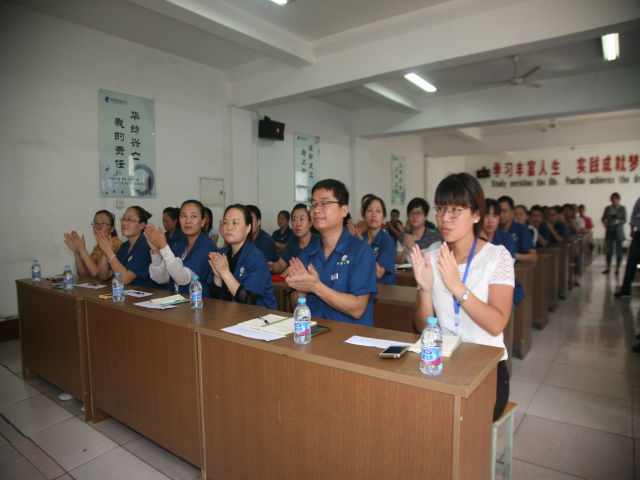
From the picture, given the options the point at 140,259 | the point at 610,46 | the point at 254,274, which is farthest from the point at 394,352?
the point at 610,46

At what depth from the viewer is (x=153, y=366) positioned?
6.75ft

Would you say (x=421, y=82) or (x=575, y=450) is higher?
(x=421, y=82)

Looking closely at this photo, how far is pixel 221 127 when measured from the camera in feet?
19.6

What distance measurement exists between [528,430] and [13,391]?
368 centimetres

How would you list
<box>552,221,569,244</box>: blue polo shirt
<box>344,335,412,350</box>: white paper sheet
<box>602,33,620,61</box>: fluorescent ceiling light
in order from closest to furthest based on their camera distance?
<box>344,335,412,350</box>: white paper sheet, <box>602,33,620,61</box>: fluorescent ceiling light, <box>552,221,569,244</box>: blue polo shirt

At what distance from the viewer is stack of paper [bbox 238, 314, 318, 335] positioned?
1718 millimetres

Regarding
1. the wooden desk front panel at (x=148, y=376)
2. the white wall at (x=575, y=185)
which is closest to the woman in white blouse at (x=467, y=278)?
the wooden desk front panel at (x=148, y=376)

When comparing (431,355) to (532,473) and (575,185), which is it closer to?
(532,473)

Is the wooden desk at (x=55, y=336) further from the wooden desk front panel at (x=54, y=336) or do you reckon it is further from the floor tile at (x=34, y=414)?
the floor tile at (x=34, y=414)

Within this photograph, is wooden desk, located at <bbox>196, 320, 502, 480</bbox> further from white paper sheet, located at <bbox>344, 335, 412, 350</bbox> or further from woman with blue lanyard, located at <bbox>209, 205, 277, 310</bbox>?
woman with blue lanyard, located at <bbox>209, 205, 277, 310</bbox>

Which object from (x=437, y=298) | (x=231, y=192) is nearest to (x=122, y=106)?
(x=231, y=192)

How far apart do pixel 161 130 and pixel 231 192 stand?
52.7 inches

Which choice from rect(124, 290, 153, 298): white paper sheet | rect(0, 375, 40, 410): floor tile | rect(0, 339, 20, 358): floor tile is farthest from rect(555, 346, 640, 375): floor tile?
rect(0, 339, 20, 358): floor tile

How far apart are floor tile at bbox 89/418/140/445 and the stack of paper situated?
1.27m
